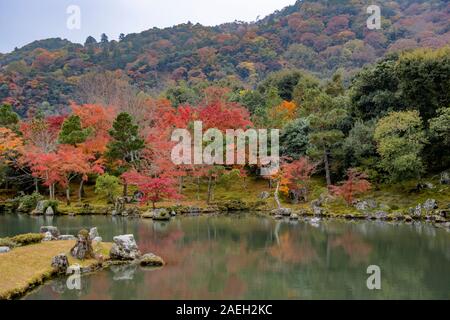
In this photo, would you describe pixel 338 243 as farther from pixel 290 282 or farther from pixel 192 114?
pixel 192 114

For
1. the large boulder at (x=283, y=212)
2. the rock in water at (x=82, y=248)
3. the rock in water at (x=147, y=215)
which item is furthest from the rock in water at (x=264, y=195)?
the rock in water at (x=82, y=248)

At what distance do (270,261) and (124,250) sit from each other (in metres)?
4.85

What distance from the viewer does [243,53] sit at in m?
86.6

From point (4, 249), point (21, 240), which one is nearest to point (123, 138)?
point (21, 240)

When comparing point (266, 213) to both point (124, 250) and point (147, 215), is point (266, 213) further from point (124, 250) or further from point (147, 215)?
point (124, 250)

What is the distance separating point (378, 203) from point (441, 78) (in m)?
8.96

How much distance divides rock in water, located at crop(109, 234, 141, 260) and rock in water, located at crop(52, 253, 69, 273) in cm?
183

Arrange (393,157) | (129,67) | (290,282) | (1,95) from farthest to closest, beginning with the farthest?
(129,67), (1,95), (393,157), (290,282)

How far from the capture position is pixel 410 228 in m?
22.6

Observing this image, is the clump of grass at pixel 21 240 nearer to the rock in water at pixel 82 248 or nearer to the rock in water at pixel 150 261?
the rock in water at pixel 82 248

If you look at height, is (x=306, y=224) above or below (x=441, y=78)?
below

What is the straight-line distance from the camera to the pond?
11.8m

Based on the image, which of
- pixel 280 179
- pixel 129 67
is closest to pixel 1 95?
pixel 129 67

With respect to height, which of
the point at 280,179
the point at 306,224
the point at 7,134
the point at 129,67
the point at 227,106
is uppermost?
the point at 129,67
